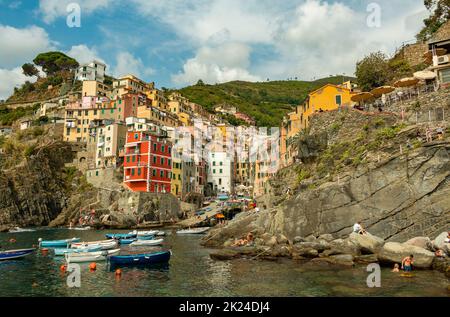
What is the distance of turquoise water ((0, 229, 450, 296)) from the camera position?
2152 cm

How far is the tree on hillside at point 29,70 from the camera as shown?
153 meters

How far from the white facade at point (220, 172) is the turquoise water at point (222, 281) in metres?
84.8

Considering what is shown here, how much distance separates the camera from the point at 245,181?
425 feet

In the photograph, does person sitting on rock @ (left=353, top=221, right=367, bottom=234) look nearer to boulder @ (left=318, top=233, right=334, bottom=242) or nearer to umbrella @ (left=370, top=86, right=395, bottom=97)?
boulder @ (left=318, top=233, right=334, bottom=242)

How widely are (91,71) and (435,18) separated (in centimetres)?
11839

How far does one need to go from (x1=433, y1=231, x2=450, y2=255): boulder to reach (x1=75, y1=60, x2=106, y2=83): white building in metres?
134

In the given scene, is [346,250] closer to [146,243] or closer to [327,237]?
[327,237]

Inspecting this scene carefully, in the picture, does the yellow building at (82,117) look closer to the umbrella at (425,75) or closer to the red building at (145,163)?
the red building at (145,163)

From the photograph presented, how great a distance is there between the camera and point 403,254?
1030 inches

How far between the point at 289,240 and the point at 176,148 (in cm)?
6510

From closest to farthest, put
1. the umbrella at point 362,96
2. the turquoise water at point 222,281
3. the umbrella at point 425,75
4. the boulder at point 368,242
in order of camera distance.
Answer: the turquoise water at point 222,281, the boulder at point 368,242, the umbrella at point 425,75, the umbrella at point 362,96

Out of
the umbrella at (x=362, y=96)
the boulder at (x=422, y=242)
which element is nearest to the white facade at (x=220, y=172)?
the umbrella at (x=362, y=96)

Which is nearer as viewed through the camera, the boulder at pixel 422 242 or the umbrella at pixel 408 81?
the boulder at pixel 422 242
